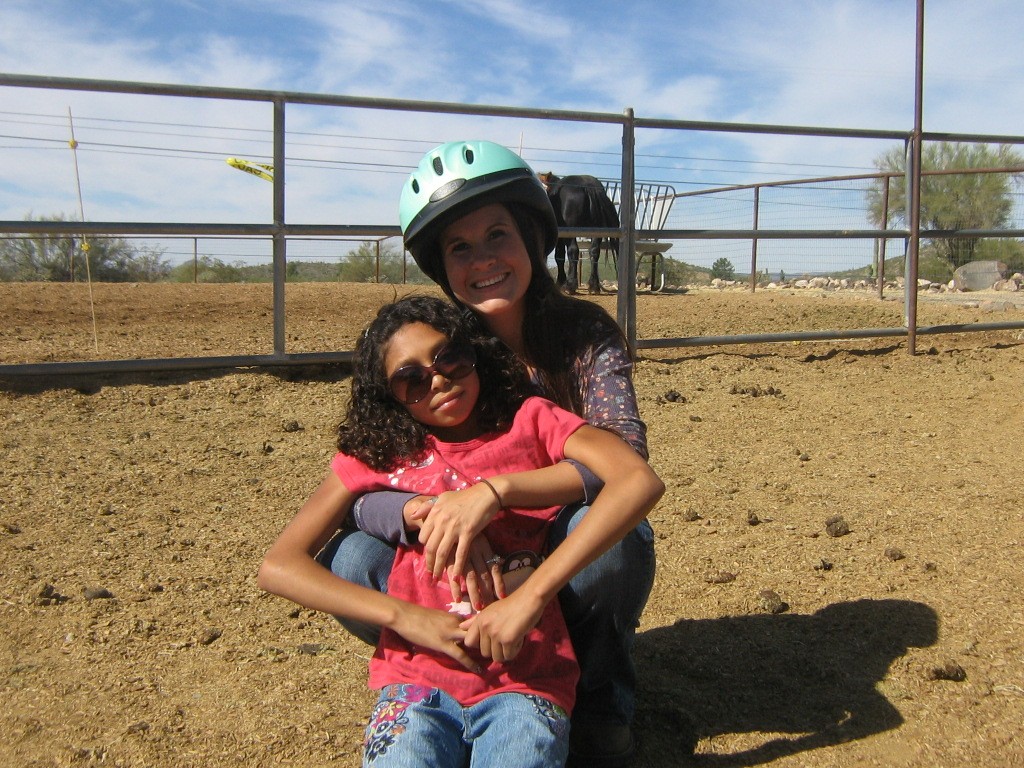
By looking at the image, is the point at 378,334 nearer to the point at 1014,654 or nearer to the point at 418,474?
the point at 418,474

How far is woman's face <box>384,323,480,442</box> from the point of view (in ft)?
6.54

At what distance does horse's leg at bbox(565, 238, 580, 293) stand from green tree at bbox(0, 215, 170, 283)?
4916 mm

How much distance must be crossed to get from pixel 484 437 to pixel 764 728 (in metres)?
0.91

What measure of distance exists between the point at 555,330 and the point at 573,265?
8359 millimetres

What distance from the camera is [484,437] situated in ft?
6.67

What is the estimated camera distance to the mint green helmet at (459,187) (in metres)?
2.12

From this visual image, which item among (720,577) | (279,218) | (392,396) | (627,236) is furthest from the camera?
(627,236)

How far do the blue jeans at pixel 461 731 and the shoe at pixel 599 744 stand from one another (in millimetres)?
250

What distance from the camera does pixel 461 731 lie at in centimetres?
173

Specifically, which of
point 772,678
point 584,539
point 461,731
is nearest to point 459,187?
point 584,539

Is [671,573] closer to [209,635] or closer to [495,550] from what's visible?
[495,550]

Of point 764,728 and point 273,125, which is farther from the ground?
point 273,125

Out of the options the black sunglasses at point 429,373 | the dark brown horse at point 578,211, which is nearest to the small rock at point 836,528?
the black sunglasses at point 429,373

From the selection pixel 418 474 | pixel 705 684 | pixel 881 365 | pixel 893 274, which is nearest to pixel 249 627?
pixel 418 474
